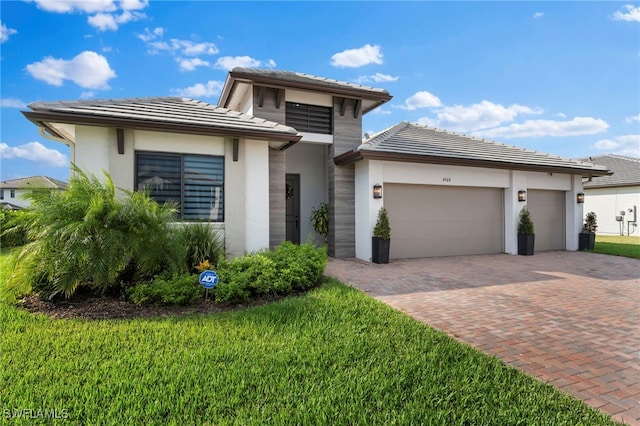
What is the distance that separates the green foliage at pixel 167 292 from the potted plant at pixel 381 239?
558cm

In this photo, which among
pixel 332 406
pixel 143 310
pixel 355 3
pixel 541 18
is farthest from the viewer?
pixel 355 3

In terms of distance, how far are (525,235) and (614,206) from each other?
15797 millimetres

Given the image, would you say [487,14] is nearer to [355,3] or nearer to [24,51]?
[355,3]

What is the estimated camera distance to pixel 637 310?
532 centimetres

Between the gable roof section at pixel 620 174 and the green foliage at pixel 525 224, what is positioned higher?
the gable roof section at pixel 620 174

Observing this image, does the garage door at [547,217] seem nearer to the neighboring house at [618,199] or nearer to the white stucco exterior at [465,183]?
the white stucco exterior at [465,183]

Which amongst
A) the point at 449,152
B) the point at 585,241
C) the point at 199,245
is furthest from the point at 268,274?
the point at 585,241

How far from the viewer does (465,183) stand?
37.5ft

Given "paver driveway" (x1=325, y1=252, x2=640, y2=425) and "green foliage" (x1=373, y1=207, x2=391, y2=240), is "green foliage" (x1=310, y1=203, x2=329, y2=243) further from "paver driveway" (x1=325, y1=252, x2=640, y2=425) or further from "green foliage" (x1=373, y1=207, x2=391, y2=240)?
"green foliage" (x1=373, y1=207, x2=391, y2=240)

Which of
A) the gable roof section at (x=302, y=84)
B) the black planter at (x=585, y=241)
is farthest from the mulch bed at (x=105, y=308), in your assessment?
the black planter at (x=585, y=241)

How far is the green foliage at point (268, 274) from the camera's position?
5.44 metres

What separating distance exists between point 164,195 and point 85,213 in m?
2.57

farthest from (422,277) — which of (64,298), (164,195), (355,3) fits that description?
(355,3)

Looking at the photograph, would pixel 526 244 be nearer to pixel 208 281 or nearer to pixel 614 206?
pixel 208 281
